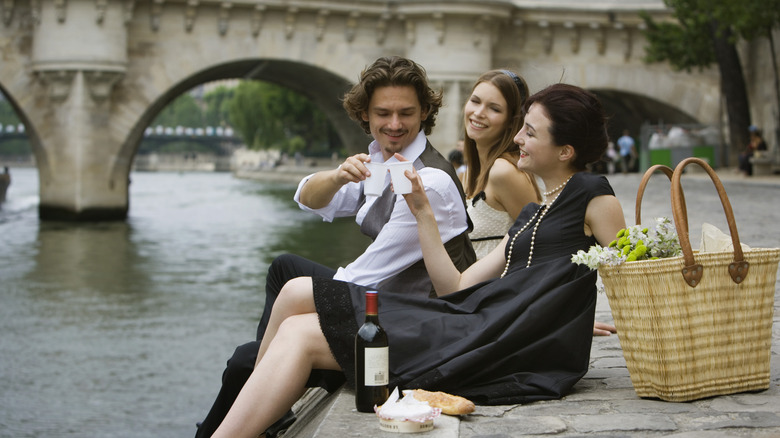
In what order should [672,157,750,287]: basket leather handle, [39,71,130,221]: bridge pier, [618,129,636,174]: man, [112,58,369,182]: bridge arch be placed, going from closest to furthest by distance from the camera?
[672,157,750,287]: basket leather handle, [39,71,130,221]: bridge pier, [112,58,369,182]: bridge arch, [618,129,636,174]: man

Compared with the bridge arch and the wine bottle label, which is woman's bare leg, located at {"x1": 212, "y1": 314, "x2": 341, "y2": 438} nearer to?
the wine bottle label

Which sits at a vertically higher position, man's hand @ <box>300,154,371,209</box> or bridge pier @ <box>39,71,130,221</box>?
man's hand @ <box>300,154,371,209</box>

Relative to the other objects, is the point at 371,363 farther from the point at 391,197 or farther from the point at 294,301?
the point at 391,197

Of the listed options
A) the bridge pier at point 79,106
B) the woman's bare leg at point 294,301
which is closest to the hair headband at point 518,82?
the woman's bare leg at point 294,301

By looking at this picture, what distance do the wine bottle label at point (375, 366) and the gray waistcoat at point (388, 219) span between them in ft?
1.77

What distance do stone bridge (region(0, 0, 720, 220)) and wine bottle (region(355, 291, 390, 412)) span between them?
57.0 feet

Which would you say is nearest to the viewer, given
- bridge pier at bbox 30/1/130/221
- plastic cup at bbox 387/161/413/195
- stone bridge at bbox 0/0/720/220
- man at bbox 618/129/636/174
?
plastic cup at bbox 387/161/413/195

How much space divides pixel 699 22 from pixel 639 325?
60.7 ft

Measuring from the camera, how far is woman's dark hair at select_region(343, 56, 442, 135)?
3422 mm

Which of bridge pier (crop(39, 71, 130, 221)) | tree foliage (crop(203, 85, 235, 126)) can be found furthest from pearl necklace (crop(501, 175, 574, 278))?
tree foliage (crop(203, 85, 235, 126))

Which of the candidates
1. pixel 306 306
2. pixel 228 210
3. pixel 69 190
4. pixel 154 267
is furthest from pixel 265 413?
pixel 228 210

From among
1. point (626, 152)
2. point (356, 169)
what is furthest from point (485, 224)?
point (626, 152)

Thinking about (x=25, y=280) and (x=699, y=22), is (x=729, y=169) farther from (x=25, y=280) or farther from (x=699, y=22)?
(x=25, y=280)

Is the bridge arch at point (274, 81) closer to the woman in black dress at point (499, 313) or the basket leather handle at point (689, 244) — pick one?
the woman in black dress at point (499, 313)
